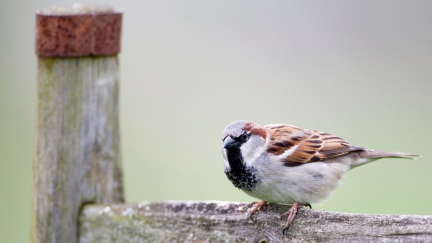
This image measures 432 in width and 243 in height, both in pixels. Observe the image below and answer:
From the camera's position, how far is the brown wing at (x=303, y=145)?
344cm

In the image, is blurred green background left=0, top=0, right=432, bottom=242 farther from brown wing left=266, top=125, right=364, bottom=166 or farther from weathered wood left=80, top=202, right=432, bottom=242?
weathered wood left=80, top=202, right=432, bottom=242

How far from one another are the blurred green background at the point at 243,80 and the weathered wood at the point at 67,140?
4.32 metres

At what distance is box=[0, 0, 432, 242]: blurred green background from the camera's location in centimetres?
749

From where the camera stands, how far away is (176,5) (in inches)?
349

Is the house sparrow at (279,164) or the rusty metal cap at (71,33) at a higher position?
the rusty metal cap at (71,33)

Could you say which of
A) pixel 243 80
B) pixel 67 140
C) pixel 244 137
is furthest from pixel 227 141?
pixel 243 80

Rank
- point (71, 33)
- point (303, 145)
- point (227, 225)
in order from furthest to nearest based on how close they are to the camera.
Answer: point (303, 145), point (71, 33), point (227, 225)

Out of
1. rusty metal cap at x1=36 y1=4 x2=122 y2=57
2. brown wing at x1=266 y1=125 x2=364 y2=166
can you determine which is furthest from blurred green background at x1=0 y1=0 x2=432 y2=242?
rusty metal cap at x1=36 y1=4 x2=122 y2=57

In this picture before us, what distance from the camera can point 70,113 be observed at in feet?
9.04

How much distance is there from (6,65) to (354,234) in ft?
23.0

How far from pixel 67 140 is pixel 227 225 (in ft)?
2.36

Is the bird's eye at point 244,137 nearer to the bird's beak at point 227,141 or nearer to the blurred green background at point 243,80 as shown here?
the bird's beak at point 227,141

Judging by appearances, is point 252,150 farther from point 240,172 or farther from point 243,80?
point 243,80

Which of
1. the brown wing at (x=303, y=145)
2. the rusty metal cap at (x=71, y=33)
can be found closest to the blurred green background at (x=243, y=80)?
the brown wing at (x=303, y=145)
